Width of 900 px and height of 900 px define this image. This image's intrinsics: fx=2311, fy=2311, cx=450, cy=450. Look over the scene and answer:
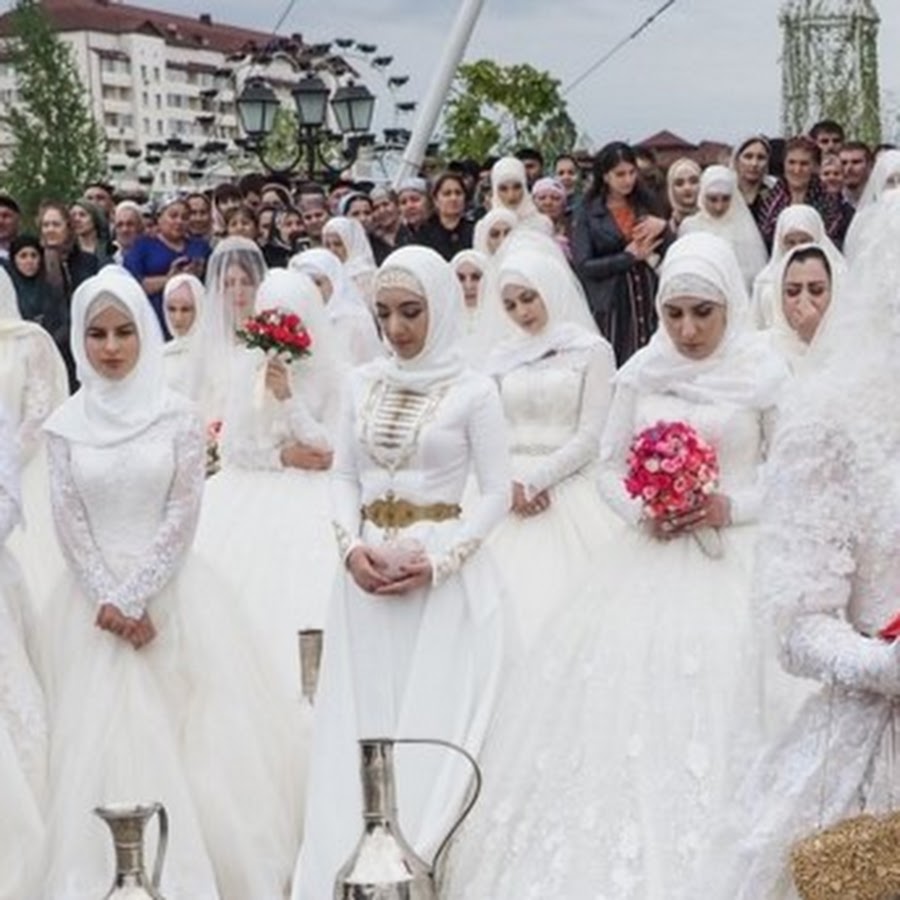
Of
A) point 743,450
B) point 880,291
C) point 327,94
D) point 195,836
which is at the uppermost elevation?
point 327,94

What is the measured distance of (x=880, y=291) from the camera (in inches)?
167

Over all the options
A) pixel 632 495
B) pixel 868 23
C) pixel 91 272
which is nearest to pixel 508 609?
pixel 632 495

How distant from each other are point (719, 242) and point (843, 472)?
138 inches

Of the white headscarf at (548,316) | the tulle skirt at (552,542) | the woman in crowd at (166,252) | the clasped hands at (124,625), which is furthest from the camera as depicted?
the woman in crowd at (166,252)

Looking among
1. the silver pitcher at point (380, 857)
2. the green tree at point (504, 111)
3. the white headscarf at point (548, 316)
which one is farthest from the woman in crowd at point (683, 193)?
the green tree at point (504, 111)

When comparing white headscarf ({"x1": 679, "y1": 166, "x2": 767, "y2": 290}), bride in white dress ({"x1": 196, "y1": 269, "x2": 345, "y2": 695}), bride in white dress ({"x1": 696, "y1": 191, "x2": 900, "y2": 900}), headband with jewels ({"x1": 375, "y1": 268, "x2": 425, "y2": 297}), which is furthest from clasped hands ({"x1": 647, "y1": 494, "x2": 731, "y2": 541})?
white headscarf ({"x1": 679, "y1": 166, "x2": 767, "y2": 290})

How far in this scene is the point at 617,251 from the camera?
1254 cm

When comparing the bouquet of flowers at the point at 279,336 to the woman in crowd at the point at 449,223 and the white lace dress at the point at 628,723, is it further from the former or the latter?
the woman in crowd at the point at 449,223

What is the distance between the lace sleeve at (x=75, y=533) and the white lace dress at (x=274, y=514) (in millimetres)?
2419

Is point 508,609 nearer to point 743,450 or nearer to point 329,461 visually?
point 743,450

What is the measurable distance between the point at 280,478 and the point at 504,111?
25.7 metres

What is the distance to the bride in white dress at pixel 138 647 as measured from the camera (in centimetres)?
740

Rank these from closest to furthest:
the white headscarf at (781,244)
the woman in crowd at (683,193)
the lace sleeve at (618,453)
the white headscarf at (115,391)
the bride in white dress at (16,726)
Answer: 1. the bride in white dress at (16,726)
2. the white headscarf at (115,391)
3. the lace sleeve at (618,453)
4. the white headscarf at (781,244)
5. the woman in crowd at (683,193)

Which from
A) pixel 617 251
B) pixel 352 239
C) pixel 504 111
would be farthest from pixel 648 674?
pixel 504 111
